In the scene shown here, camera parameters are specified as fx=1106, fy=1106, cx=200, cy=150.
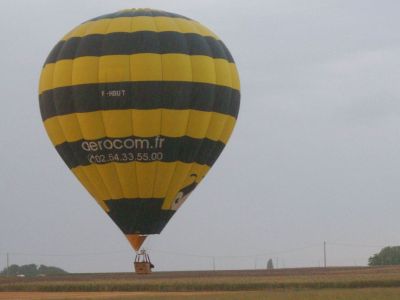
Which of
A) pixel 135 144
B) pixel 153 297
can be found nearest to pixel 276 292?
pixel 153 297

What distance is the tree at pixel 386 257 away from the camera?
124062mm

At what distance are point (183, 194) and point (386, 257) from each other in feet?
283

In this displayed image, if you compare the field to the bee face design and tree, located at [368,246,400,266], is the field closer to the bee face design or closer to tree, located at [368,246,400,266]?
the bee face design

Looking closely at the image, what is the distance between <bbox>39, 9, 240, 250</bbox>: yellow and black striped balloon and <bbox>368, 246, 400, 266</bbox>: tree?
8172 cm

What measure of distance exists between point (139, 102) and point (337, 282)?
44.7 feet

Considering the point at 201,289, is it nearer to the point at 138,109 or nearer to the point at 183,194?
the point at 183,194

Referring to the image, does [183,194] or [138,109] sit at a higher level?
[138,109]

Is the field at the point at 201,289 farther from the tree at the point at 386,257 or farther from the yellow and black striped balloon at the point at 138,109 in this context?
the tree at the point at 386,257

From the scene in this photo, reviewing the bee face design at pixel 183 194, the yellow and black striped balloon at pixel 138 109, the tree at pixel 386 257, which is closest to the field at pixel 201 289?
the yellow and black striped balloon at pixel 138 109

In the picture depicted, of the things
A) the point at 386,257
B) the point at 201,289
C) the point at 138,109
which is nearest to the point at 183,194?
the point at 138,109

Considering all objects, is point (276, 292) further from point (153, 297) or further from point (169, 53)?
point (169, 53)

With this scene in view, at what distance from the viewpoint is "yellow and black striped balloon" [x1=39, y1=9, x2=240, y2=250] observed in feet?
140

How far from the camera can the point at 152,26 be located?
143 ft

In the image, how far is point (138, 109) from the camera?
4250 cm
